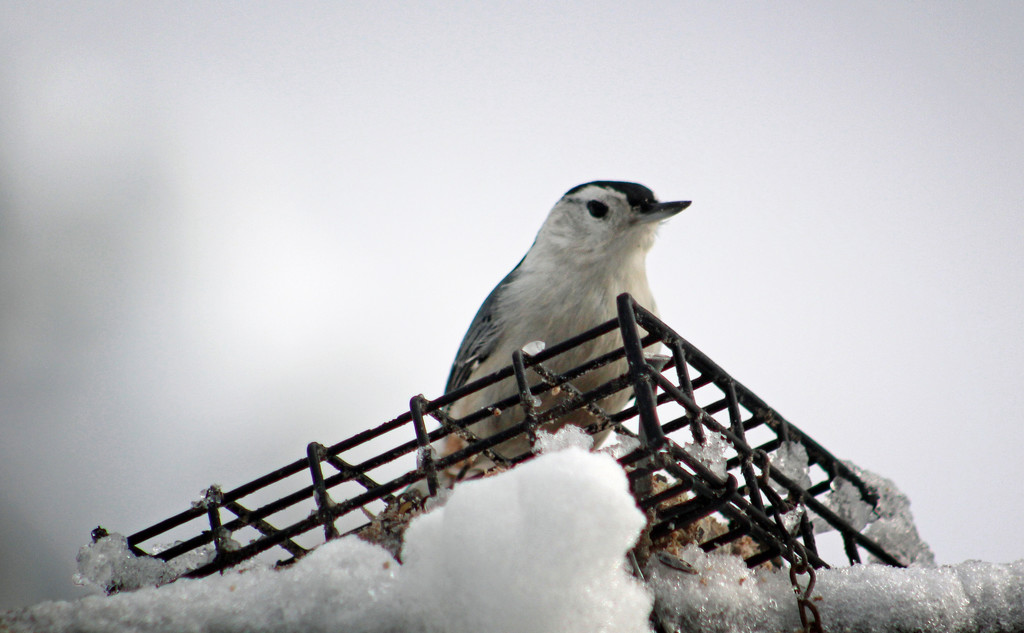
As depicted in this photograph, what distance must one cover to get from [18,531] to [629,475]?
11.0 feet

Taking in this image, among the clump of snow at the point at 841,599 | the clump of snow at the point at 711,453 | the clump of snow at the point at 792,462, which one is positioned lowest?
the clump of snow at the point at 841,599

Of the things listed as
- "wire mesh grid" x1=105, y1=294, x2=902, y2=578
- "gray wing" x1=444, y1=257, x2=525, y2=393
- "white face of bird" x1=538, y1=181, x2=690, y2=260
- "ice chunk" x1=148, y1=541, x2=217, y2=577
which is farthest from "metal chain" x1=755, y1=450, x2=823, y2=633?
"white face of bird" x1=538, y1=181, x2=690, y2=260

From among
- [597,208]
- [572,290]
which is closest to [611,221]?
[597,208]

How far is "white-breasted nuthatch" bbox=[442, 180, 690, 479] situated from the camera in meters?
1.71

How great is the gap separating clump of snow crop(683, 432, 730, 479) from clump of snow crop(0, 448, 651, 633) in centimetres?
17

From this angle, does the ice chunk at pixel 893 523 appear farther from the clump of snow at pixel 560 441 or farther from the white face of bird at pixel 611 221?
the white face of bird at pixel 611 221

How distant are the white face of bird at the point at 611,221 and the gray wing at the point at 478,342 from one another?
0.25 meters

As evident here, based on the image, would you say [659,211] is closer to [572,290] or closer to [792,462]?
[572,290]

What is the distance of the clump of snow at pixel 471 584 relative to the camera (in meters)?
0.61

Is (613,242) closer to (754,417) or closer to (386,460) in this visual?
(754,417)

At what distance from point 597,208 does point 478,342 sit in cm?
50

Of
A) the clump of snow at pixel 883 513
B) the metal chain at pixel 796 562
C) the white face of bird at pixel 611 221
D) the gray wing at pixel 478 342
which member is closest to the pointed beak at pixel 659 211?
the white face of bird at pixel 611 221

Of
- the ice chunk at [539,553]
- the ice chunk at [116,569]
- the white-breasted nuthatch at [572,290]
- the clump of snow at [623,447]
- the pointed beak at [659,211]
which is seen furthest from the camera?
the pointed beak at [659,211]

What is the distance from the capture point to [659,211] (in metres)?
1.95
